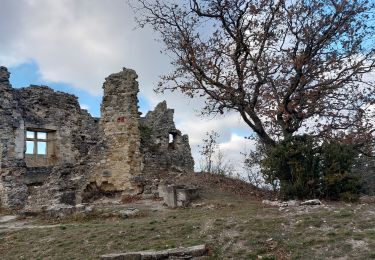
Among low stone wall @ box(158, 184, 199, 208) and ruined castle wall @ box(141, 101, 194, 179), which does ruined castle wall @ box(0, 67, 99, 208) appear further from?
low stone wall @ box(158, 184, 199, 208)

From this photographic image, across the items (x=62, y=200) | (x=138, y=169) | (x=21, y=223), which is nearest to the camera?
(x=21, y=223)

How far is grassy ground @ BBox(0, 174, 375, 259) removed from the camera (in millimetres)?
7820

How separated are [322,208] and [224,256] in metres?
3.36

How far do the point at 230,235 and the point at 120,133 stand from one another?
9210 mm

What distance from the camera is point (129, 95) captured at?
17.2m

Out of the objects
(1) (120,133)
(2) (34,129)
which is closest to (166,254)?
(1) (120,133)

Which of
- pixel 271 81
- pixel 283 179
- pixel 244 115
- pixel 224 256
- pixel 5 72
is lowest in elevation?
pixel 224 256

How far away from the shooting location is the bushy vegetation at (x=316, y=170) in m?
11.8

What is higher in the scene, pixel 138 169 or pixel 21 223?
pixel 138 169

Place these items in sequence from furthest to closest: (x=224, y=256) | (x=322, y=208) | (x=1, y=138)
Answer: (x=1, y=138), (x=322, y=208), (x=224, y=256)

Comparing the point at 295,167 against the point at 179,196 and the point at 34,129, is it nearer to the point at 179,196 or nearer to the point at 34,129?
the point at 179,196

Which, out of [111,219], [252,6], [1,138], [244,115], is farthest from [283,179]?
[1,138]

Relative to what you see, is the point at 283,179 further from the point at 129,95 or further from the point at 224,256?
the point at 129,95

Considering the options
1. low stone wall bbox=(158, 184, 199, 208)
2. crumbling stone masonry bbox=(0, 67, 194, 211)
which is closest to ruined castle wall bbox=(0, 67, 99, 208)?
crumbling stone masonry bbox=(0, 67, 194, 211)
